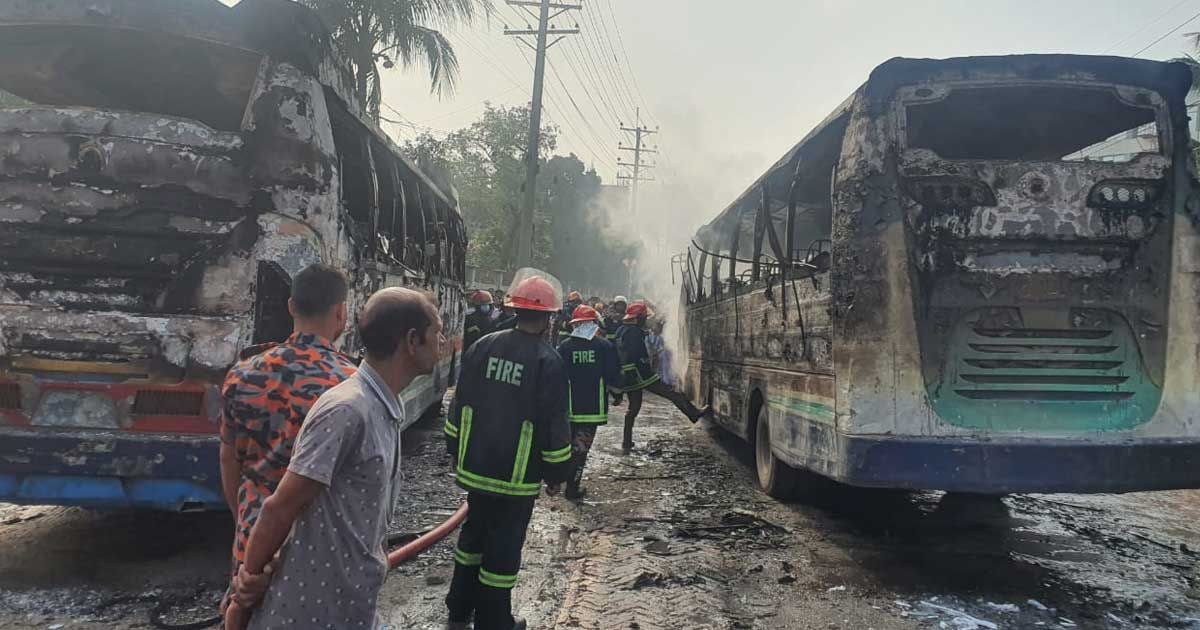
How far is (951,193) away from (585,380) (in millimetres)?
2931

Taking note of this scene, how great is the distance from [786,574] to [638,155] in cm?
4632

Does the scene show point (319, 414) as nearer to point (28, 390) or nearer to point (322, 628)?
point (322, 628)

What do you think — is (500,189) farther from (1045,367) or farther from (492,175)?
(1045,367)

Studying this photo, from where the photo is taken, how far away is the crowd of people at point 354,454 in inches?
69.5

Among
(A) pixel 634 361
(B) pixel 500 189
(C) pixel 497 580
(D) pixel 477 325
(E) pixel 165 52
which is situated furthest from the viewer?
(B) pixel 500 189

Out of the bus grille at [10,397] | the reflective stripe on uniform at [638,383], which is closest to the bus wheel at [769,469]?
the reflective stripe on uniform at [638,383]

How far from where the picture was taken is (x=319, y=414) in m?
1.75

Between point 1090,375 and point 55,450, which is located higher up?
point 1090,375

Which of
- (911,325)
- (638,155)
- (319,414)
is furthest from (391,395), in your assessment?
(638,155)

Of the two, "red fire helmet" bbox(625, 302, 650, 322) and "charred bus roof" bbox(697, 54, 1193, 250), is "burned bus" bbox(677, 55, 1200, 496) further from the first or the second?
"red fire helmet" bbox(625, 302, 650, 322)

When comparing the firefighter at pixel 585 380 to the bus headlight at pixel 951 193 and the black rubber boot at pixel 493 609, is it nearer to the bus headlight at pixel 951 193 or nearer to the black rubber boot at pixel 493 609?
the black rubber boot at pixel 493 609

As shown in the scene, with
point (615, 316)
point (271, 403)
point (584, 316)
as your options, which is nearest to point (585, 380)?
point (584, 316)

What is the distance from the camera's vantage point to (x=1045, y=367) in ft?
14.4

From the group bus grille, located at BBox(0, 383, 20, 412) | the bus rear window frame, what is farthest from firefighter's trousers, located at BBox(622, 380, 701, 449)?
bus grille, located at BBox(0, 383, 20, 412)
